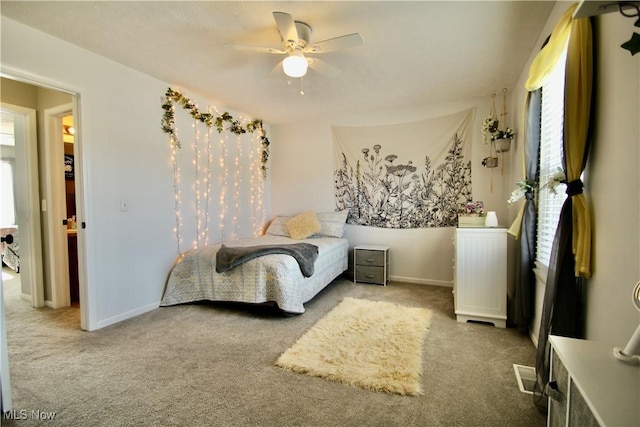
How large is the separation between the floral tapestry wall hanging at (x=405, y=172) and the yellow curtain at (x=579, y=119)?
2.48 m

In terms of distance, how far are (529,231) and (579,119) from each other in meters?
1.20

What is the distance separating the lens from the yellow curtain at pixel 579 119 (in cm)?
136

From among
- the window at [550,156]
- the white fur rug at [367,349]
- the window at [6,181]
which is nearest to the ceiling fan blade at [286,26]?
the window at [550,156]

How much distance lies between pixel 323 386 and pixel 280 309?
1122 mm

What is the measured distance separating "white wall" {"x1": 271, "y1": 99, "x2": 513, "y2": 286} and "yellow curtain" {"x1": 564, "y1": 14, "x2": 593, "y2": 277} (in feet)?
7.26

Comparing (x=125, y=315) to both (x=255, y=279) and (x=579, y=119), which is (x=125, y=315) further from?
(x=579, y=119)

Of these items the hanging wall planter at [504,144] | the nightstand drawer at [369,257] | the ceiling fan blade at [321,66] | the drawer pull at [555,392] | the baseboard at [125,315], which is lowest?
the baseboard at [125,315]

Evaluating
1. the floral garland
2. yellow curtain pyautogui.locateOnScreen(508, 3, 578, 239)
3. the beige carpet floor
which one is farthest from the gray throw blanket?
yellow curtain pyautogui.locateOnScreen(508, 3, 578, 239)

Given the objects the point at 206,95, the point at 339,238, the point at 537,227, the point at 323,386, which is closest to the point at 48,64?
the point at 206,95

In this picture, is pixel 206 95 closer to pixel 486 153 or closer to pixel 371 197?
pixel 371 197

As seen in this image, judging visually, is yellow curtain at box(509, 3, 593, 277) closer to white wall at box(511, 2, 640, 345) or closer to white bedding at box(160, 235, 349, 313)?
white wall at box(511, 2, 640, 345)

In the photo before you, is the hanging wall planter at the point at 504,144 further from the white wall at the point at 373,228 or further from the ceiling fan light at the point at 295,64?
the ceiling fan light at the point at 295,64

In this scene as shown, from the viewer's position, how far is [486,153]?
3752mm

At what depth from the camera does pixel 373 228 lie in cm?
441
